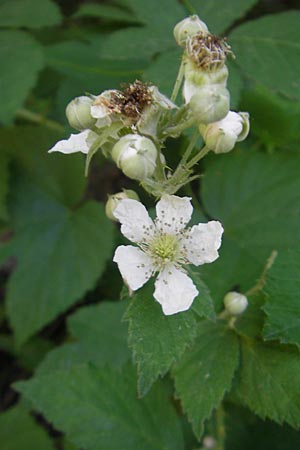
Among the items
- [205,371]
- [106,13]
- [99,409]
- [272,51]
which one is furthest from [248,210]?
[106,13]

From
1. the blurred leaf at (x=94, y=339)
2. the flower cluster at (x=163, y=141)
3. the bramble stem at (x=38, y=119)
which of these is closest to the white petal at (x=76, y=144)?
the flower cluster at (x=163, y=141)

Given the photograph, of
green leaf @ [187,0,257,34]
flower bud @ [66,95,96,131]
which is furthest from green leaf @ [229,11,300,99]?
flower bud @ [66,95,96,131]

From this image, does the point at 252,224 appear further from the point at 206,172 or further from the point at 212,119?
the point at 212,119

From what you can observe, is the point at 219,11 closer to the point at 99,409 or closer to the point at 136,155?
the point at 136,155

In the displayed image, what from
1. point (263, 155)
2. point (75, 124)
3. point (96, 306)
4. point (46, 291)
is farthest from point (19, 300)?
point (75, 124)

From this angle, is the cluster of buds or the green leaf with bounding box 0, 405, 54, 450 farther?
the green leaf with bounding box 0, 405, 54, 450

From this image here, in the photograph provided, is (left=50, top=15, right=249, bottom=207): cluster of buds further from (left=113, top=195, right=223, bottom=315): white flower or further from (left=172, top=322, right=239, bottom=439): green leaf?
(left=172, top=322, right=239, bottom=439): green leaf
